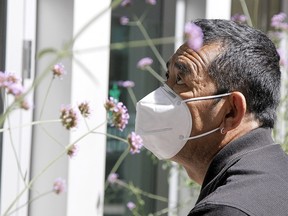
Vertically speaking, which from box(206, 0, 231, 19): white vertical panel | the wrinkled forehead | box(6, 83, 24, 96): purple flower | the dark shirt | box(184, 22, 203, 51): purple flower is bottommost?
the dark shirt

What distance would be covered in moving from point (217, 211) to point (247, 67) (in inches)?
21.9

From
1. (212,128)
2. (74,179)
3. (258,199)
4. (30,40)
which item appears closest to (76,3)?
(30,40)

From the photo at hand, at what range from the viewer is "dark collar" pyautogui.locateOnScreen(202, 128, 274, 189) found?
83.5 inches

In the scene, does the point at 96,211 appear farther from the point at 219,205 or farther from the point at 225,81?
the point at 219,205

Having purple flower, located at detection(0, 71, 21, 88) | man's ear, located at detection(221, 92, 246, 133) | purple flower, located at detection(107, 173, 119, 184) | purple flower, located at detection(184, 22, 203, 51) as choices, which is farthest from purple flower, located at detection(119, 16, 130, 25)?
purple flower, located at detection(184, 22, 203, 51)

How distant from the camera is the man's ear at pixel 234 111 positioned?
7.15 ft

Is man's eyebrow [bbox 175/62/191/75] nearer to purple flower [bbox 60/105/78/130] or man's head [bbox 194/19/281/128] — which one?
man's head [bbox 194/19/281/128]

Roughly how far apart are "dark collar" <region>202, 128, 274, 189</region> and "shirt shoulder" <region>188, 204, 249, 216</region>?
0.30m

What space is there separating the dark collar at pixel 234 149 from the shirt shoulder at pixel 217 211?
0.30 m

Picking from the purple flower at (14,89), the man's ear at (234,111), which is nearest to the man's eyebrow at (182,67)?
the man's ear at (234,111)

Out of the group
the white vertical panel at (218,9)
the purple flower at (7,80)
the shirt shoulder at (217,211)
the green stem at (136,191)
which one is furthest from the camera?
the white vertical panel at (218,9)

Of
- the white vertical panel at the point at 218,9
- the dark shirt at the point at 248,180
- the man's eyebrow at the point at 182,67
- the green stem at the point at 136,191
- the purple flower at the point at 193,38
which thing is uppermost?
the white vertical panel at the point at 218,9

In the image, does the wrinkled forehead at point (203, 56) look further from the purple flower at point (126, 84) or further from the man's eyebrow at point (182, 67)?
the purple flower at point (126, 84)

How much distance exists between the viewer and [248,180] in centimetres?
192
